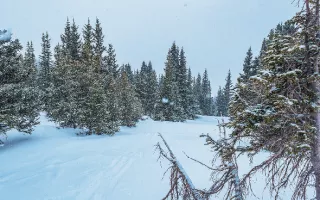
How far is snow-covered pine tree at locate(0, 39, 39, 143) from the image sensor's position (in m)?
10.0

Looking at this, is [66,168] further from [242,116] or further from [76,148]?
[242,116]

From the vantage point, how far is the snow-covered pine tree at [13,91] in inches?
396

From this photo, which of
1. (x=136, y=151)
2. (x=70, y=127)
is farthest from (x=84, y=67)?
(x=136, y=151)

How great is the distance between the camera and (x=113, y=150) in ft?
38.6

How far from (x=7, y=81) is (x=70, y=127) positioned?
811cm

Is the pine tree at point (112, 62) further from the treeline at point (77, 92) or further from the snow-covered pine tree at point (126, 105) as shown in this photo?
the snow-covered pine tree at point (126, 105)

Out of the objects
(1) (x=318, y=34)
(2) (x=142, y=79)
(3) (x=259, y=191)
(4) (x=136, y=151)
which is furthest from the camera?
(2) (x=142, y=79)

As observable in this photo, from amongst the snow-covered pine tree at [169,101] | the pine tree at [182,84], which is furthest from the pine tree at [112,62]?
the pine tree at [182,84]

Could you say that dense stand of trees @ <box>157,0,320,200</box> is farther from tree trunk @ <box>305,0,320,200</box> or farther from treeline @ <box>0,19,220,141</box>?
treeline @ <box>0,19,220,141</box>

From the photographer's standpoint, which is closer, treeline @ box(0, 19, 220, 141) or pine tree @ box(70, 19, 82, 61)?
treeline @ box(0, 19, 220, 141)

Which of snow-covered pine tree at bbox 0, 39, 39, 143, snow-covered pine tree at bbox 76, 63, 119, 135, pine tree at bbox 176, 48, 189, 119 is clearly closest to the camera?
snow-covered pine tree at bbox 0, 39, 39, 143

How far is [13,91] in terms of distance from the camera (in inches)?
405

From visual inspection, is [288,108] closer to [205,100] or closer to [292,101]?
[292,101]

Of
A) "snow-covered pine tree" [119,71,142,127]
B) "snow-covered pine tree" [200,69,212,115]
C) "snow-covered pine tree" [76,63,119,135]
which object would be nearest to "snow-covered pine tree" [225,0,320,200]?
"snow-covered pine tree" [76,63,119,135]
